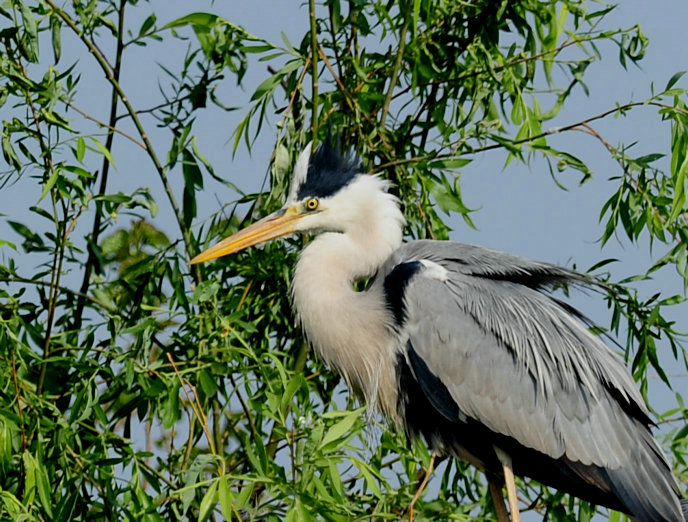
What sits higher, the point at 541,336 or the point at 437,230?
the point at 437,230

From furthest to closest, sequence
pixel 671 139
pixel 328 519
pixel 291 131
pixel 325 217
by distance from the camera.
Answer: pixel 325 217
pixel 291 131
pixel 671 139
pixel 328 519

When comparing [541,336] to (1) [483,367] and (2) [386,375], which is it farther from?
(2) [386,375]

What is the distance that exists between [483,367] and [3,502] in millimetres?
1395

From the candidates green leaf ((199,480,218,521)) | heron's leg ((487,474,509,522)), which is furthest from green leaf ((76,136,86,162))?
heron's leg ((487,474,509,522))

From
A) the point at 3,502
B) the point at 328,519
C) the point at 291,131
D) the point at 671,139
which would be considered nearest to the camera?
the point at 328,519

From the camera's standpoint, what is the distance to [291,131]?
3.38 metres

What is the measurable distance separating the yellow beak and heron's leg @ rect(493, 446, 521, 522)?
876mm

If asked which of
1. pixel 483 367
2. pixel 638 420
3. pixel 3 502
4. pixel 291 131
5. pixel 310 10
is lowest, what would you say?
pixel 638 420

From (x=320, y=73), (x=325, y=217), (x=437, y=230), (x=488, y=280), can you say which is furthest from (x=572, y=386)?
(x=320, y=73)

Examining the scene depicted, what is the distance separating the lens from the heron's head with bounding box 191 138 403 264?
11.4ft

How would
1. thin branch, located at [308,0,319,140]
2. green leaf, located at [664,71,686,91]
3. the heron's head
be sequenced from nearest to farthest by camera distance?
green leaf, located at [664,71,686,91] → thin branch, located at [308,0,319,140] → the heron's head

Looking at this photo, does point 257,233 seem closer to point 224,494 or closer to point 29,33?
point 29,33

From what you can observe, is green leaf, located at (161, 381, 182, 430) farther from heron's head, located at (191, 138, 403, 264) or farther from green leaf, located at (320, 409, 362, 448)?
heron's head, located at (191, 138, 403, 264)

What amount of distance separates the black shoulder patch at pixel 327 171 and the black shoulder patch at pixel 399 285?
1.00 ft
